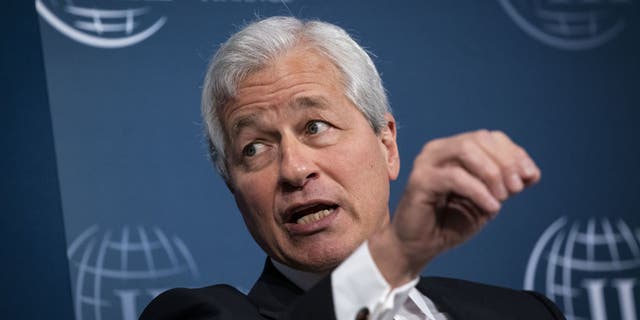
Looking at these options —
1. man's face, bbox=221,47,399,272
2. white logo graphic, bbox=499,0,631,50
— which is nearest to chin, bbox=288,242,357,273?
man's face, bbox=221,47,399,272

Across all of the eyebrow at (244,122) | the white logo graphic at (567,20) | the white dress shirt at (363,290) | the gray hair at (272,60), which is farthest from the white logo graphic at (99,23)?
the white dress shirt at (363,290)

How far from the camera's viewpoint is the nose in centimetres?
185

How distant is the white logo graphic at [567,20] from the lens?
10.0ft

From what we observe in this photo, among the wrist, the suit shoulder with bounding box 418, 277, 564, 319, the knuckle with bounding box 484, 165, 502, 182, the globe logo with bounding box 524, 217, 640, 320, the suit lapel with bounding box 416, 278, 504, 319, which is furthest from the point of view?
the globe logo with bounding box 524, 217, 640, 320

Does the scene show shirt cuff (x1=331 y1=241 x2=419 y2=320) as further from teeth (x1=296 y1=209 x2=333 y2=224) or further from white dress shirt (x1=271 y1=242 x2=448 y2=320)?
teeth (x1=296 y1=209 x2=333 y2=224)

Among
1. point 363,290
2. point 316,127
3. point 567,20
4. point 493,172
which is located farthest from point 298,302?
point 567,20

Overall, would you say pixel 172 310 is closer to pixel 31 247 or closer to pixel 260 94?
pixel 260 94

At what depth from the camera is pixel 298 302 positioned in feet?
4.75

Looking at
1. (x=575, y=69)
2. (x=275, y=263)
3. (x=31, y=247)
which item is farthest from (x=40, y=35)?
(x=575, y=69)

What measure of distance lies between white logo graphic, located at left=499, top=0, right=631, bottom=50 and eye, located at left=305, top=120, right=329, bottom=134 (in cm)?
132

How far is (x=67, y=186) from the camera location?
2416 millimetres

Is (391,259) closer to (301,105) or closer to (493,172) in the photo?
(493,172)

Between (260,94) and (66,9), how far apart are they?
813 millimetres

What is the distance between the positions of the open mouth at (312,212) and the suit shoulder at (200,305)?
0.21 metres
